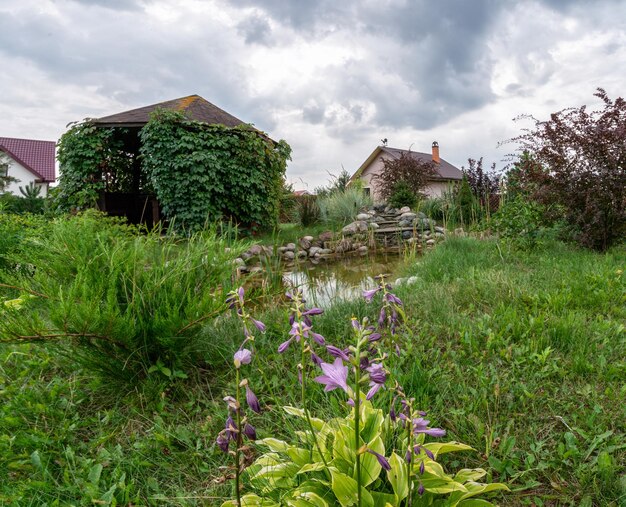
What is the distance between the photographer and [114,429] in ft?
6.37

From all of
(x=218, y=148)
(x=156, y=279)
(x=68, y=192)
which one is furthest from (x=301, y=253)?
(x=156, y=279)

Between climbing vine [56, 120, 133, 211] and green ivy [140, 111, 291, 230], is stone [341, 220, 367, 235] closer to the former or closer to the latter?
green ivy [140, 111, 291, 230]

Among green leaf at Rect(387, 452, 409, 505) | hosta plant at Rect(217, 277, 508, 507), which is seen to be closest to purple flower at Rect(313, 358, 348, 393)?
hosta plant at Rect(217, 277, 508, 507)

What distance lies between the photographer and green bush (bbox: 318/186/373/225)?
13.2 m

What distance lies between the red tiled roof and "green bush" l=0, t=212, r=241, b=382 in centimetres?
3526

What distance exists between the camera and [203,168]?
10.6 metres

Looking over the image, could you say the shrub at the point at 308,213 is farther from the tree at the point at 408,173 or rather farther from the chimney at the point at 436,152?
the chimney at the point at 436,152

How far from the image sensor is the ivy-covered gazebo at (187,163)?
1060cm

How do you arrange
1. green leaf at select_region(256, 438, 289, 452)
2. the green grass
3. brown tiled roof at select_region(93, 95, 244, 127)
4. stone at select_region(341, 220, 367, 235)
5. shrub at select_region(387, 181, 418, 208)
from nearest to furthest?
green leaf at select_region(256, 438, 289, 452)
brown tiled roof at select_region(93, 95, 244, 127)
the green grass
stone at select_region(341, 220, 367, 235)
shrub at select_region(387, 181, 418, 208)

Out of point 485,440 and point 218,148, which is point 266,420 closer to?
point 485,440

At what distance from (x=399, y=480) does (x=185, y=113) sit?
444 inches

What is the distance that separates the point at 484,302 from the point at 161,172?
9439 mm

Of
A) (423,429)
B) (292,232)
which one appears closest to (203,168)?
(292,232)

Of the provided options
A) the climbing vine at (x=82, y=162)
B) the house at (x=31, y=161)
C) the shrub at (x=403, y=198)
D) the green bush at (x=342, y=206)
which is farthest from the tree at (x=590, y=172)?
the house at (x=31, y=161)
